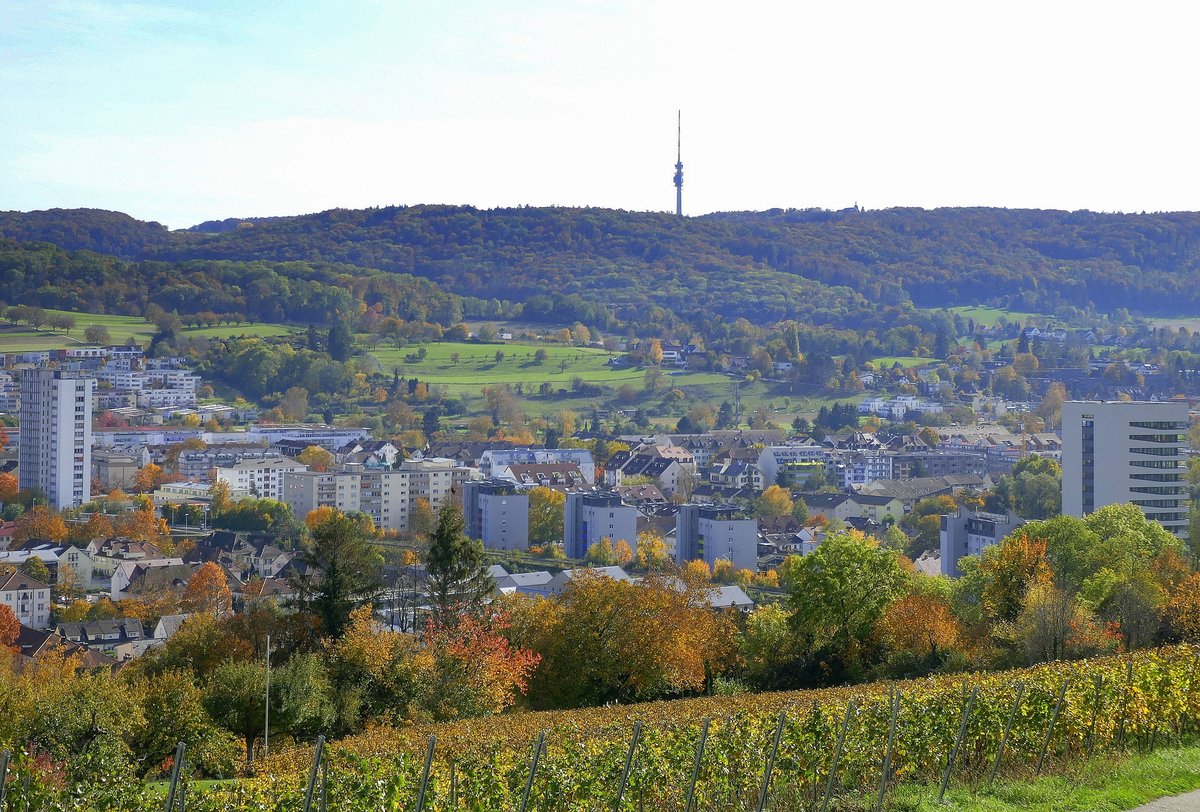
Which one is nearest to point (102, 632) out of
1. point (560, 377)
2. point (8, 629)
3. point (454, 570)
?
point (8, 629)

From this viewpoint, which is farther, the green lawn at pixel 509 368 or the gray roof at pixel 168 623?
the green lawn at pixel 509 368

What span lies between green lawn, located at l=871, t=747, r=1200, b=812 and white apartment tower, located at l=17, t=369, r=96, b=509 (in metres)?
64.4

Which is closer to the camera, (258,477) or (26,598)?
(26,598)

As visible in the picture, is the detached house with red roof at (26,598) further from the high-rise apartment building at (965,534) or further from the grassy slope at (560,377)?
the grassy slope at (560,377)

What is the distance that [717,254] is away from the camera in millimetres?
177375

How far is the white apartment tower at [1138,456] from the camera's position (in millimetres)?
43344

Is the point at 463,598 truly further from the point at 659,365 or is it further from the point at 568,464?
the point at 659,365

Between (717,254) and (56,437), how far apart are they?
118093mm

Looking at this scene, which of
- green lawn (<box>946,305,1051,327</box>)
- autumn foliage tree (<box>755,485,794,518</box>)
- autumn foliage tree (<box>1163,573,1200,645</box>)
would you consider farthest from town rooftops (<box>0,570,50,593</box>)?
green lawn (<box>946,305,1051,327</box>)

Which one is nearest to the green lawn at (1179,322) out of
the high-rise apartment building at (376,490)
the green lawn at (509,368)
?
the green lawn at (509,368)

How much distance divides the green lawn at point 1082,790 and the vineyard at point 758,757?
222mm

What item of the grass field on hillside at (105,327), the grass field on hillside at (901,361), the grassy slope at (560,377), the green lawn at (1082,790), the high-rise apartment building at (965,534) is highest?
the grass field on hillside at (105,327)

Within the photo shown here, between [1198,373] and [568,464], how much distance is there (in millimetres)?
60727

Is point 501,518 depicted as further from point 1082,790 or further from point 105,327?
point 105,327
